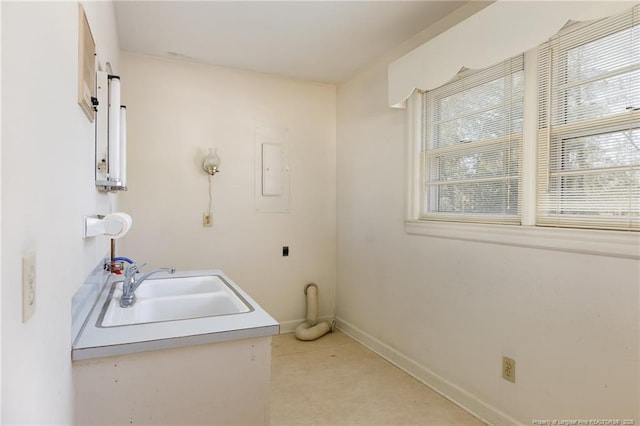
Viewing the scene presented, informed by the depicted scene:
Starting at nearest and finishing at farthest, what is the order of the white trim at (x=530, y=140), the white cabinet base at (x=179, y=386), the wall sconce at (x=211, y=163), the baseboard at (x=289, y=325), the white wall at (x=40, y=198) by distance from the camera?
the white wall at (x=40, y=198), the white cabinet base at (x=179, y=386), the white trim at (x=530, y=140), the wall sconce at (x=211, y=163), the baseboard at (x=289, y=325)

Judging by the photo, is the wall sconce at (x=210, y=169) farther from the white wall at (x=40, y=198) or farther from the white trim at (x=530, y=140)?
the white trim at (x=530, y=140)

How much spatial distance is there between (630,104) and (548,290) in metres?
0.88

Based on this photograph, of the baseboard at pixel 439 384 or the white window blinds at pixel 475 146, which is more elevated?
the white window blinds at pixel 475 146

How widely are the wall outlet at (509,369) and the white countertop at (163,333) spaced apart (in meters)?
1.39

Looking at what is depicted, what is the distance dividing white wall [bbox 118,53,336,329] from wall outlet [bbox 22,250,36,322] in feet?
8.06

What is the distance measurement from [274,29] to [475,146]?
1.55 meters

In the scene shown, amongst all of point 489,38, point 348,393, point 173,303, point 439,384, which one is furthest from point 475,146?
point 173,303

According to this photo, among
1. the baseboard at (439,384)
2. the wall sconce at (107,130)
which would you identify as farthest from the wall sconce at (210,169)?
the baseboard at (439,384)

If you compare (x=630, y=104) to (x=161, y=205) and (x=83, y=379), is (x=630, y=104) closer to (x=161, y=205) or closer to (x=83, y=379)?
(x=83, y=379)

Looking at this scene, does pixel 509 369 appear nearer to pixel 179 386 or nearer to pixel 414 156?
pixel 414 156

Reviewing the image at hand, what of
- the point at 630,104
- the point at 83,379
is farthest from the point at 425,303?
the point at 83,379

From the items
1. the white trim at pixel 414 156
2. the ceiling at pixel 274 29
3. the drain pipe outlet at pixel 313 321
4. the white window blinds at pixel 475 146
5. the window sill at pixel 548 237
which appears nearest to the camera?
the window sill at pixel 548 237

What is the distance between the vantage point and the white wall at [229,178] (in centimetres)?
298

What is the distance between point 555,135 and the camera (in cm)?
182
